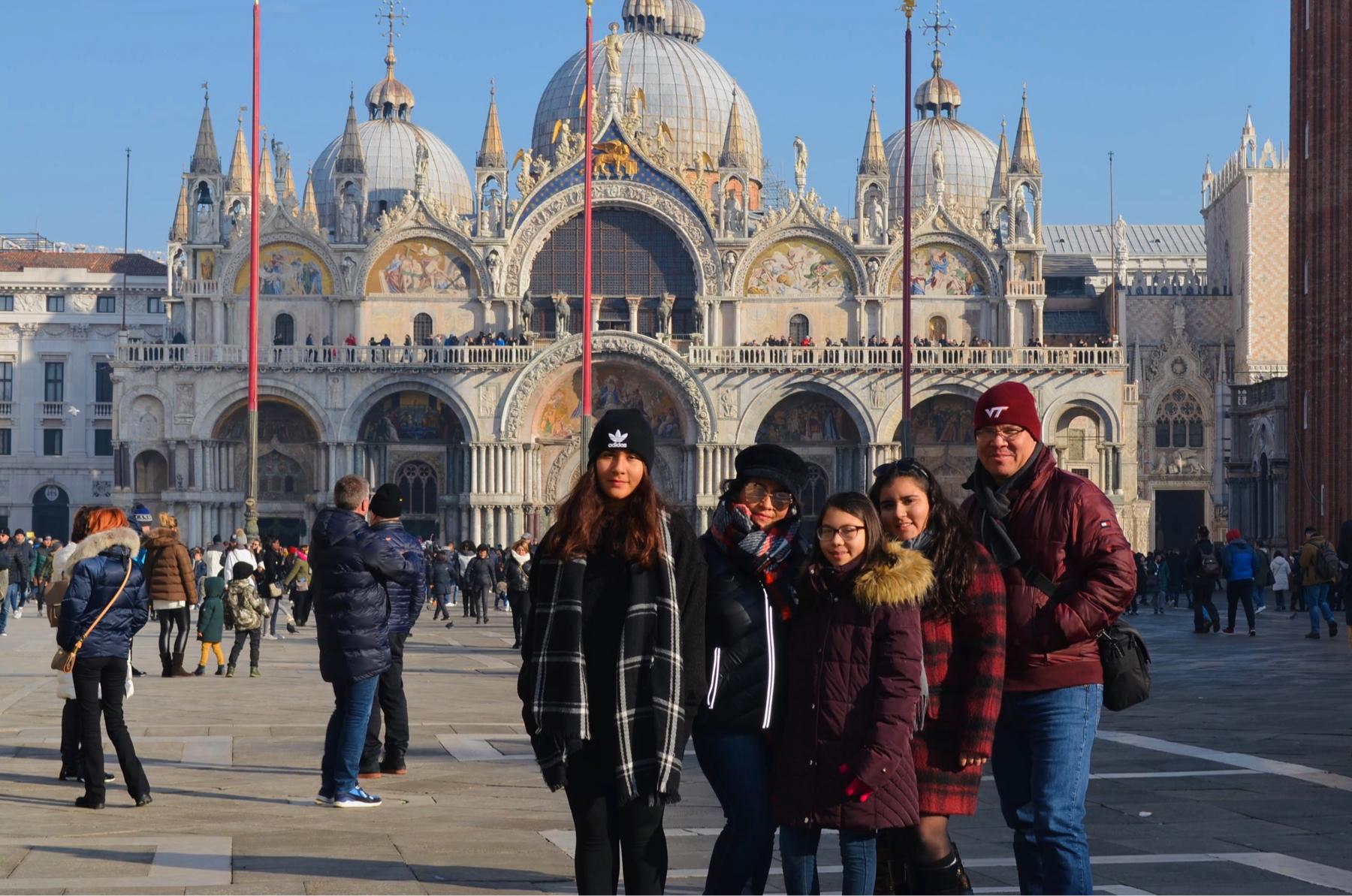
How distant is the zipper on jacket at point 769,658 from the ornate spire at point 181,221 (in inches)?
2178

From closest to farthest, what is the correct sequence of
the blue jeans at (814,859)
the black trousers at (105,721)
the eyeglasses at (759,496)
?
the blue jeans at (814,859)
the eyeglasses at (759,496)
the black trousers at (105,721)

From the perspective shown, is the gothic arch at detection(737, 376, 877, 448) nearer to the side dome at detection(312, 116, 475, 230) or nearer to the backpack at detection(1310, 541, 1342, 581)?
the side dome at detection(312, 116, 475, 230)

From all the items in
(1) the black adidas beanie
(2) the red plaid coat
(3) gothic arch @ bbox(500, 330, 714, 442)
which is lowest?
(2) the red plaid coat

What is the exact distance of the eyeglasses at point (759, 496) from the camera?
7.19 m

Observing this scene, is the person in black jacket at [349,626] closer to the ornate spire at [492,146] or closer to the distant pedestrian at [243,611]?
the distant pedestrian at [243,611]

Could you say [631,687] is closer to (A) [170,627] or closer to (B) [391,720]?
(B) [391,720]

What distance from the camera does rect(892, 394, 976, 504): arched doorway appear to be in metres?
55.6

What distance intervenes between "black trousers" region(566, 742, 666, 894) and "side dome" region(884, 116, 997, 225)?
222 ft

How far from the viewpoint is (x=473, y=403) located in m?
54.8

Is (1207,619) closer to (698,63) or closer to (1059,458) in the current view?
(1059,458)

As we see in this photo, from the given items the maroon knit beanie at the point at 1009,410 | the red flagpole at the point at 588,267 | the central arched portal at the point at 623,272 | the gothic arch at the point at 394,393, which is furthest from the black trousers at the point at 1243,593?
the central arched portal at the point at 623,272

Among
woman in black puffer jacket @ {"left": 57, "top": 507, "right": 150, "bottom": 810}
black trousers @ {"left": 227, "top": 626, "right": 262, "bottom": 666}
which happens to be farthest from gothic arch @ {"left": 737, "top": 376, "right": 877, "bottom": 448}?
woman in black puffer jacket @ {"left": 57, "top": 507, "right": 150, "bottom": 810}

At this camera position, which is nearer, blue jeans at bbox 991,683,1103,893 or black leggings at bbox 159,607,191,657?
blue jeans at bbox 991,683,1103,893

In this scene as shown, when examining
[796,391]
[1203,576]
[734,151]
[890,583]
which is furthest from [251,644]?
[734,151]
